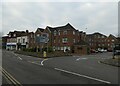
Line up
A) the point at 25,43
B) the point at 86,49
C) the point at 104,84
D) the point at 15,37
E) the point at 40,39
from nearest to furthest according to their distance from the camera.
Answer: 1. the point at 104,84
2. the point at 40,39
3. the point at 86,49
4. the point at 25,43
5. the point at 15,37

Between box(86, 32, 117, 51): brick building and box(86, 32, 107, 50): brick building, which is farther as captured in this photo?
box(86, 32, 107, 50): brick building

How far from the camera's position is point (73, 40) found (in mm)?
60156

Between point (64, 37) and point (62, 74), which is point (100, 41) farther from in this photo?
point (62, 74)

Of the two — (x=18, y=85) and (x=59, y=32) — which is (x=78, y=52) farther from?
(x=18, y=85)

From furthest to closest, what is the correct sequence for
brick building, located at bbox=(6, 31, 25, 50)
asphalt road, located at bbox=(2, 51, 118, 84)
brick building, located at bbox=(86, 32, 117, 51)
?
brick building, located at bbox=(86, 32, 117, 51) < brick building, located at bbox=(6, 31, 25, 50) < asphalt road, located at bbox=(2, 51, 118, 84)

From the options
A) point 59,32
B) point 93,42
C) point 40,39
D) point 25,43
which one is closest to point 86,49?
point 59,32

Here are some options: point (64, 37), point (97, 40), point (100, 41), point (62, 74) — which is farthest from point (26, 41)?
point (62, 74)

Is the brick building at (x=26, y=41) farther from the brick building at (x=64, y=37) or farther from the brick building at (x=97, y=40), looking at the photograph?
the brick building at (x=97, y=40)

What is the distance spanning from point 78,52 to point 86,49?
298cm

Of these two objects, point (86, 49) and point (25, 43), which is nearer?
point (86, 49)

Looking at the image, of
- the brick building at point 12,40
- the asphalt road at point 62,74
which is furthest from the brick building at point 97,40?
the asphalt road at point 62,74

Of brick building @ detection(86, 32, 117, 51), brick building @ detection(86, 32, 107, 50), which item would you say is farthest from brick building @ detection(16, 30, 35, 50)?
brick building @ detection(86, 32, 107, 50)

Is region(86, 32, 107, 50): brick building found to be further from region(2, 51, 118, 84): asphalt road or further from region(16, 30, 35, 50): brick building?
region(2, 51, 118, 84): asphalt road

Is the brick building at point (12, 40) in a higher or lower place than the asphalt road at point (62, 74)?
higher
